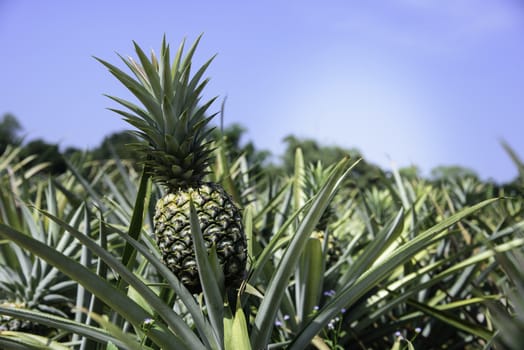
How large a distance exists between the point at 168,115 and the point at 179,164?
6.2 inches

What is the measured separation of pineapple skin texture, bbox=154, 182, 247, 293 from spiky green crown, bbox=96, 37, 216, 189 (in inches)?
3.8

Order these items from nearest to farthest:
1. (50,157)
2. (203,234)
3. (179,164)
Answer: (203,234) < (179,164) < (50,157)

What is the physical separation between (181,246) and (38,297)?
1.16 meters

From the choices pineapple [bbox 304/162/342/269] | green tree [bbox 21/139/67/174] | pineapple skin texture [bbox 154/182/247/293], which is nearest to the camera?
pineapple skin texture [bbox 154/182/247/293]

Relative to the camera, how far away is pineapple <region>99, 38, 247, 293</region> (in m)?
1.49

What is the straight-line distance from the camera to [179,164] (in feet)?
5.24

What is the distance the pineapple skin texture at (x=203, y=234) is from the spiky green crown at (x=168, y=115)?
0.32ft

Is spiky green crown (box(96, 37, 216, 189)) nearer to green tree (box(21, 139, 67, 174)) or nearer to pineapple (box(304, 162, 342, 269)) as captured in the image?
pineapple (box(304, 162, 342, 269))

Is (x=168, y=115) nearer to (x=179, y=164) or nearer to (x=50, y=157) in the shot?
(x=179, y=164)

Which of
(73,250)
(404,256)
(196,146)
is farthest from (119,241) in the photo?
(404,256)

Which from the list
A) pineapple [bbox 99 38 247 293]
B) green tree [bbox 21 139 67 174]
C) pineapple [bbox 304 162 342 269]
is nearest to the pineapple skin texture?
pineapple [bbox 99 38 247 293]

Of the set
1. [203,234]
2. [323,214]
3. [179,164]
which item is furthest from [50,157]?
[203,234]

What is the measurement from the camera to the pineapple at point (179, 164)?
1.49m

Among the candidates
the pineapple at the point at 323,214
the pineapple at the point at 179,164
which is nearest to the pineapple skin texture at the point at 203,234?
the pineapple at the point at 179,164
